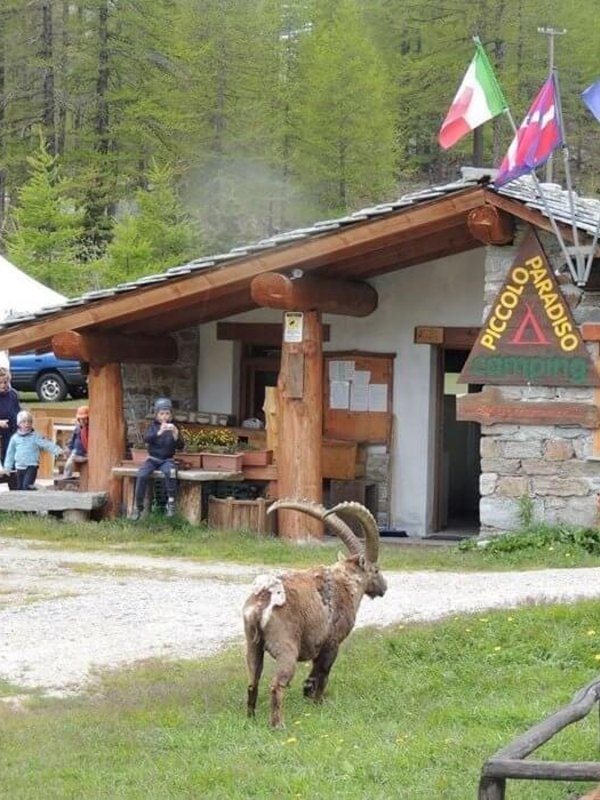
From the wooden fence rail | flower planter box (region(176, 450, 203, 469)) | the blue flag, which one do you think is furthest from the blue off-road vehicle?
the wooden fence rail

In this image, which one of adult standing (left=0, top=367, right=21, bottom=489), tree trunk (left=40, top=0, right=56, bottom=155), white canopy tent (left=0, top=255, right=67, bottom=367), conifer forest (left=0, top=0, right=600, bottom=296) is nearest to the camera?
adult standing (left=0, top=367, right=21, bottom=489)

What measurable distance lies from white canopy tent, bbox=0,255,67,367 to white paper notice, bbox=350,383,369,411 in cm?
739

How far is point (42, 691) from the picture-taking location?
9031 mm

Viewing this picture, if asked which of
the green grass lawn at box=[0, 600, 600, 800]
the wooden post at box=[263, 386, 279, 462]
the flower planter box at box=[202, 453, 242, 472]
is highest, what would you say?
the wooden post at box=[263, 386, 279, 462]

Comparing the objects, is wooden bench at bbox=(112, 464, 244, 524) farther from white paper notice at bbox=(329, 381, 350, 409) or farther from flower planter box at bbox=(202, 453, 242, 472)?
white paper notice at bbox=(329, 381, 350, 409)

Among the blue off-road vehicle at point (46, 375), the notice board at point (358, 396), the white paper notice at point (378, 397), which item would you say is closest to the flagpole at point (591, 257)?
the notice board at point (358, 396)

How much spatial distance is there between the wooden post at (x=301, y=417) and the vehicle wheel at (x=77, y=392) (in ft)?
51.3

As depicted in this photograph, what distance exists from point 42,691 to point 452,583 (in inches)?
193

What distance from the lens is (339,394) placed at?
59.0 feet

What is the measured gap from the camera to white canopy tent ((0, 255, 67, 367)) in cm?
2400

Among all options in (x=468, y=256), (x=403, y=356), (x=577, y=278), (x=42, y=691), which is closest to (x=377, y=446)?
(x=403, y=356)

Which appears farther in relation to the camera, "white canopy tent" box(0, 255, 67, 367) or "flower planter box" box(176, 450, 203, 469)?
"white canopy tent" box(0, 255, 67, 367)

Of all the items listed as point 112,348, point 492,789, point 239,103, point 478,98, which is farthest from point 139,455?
point 239,103

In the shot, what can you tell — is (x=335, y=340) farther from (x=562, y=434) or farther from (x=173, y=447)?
(x=562, y=434)
